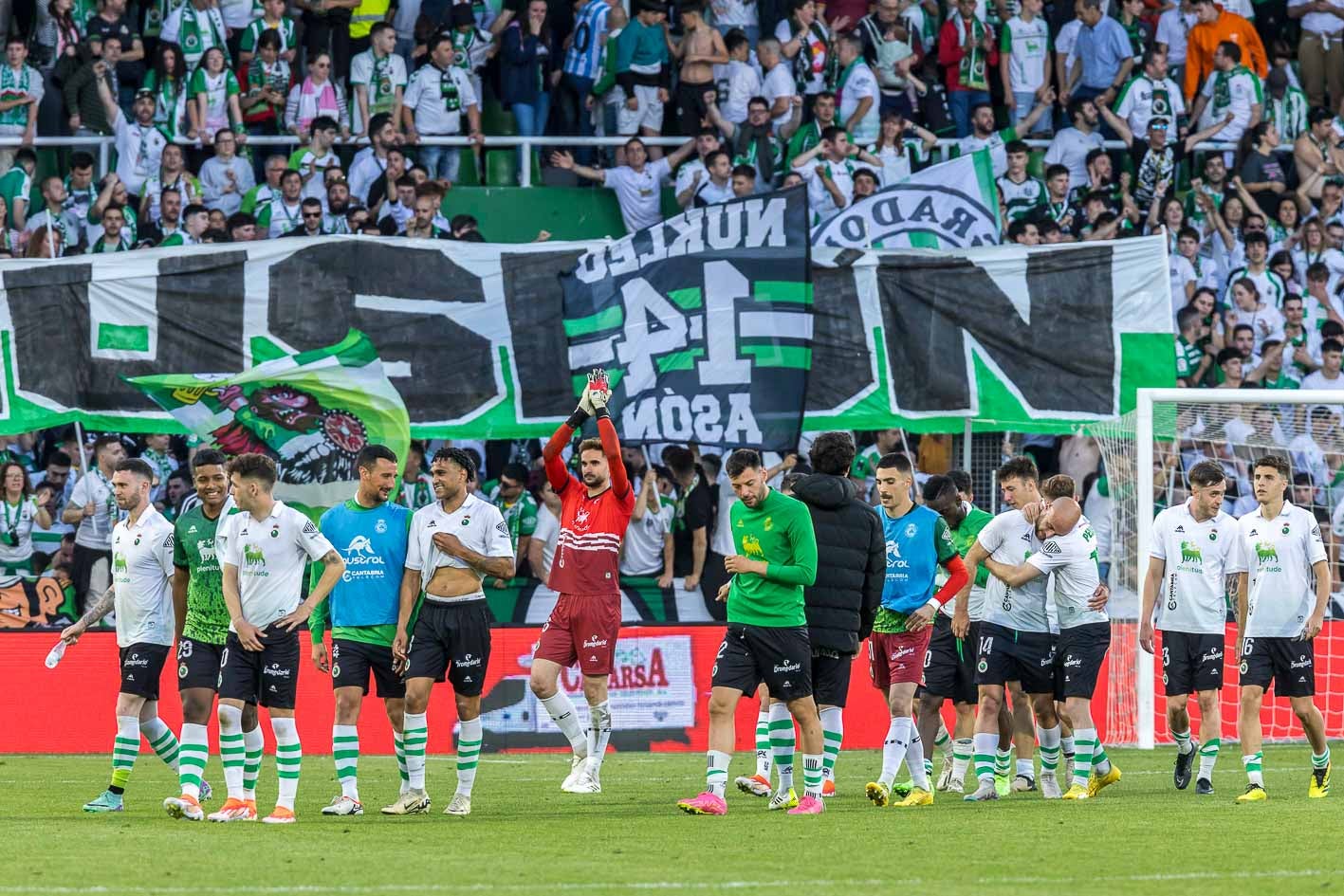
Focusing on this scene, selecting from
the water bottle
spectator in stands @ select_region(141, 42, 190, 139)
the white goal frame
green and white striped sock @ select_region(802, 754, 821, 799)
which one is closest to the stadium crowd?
spectator in stands @ select_region(141, 42, 190, 139)

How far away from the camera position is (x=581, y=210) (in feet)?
76.3

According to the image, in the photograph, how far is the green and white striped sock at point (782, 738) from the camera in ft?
39.5

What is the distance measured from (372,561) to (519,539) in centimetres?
743

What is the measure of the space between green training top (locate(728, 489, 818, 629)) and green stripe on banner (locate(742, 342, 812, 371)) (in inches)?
273

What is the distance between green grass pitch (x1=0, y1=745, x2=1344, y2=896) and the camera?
27.7 feet

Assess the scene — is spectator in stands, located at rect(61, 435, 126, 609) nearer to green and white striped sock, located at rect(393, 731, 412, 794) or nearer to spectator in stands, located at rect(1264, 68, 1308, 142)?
green and white striped sock, located at rect(393, 731, 412, 794)

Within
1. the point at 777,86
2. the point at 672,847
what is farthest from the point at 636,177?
the point at 672,847

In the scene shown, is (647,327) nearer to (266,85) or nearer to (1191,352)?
(266,85)

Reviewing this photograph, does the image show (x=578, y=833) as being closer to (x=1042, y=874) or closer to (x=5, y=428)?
(x=1042, y=874)

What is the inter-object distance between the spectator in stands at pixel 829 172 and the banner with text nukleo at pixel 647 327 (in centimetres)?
239

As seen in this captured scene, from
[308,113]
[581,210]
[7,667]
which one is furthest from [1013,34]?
[7,667]

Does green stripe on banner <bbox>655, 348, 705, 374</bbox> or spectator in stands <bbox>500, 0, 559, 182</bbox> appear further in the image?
spectator in stands <bbox>500, 0, 559, 182</bbox>

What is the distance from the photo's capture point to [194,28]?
73.0 ft

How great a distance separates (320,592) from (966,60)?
50.6ft
